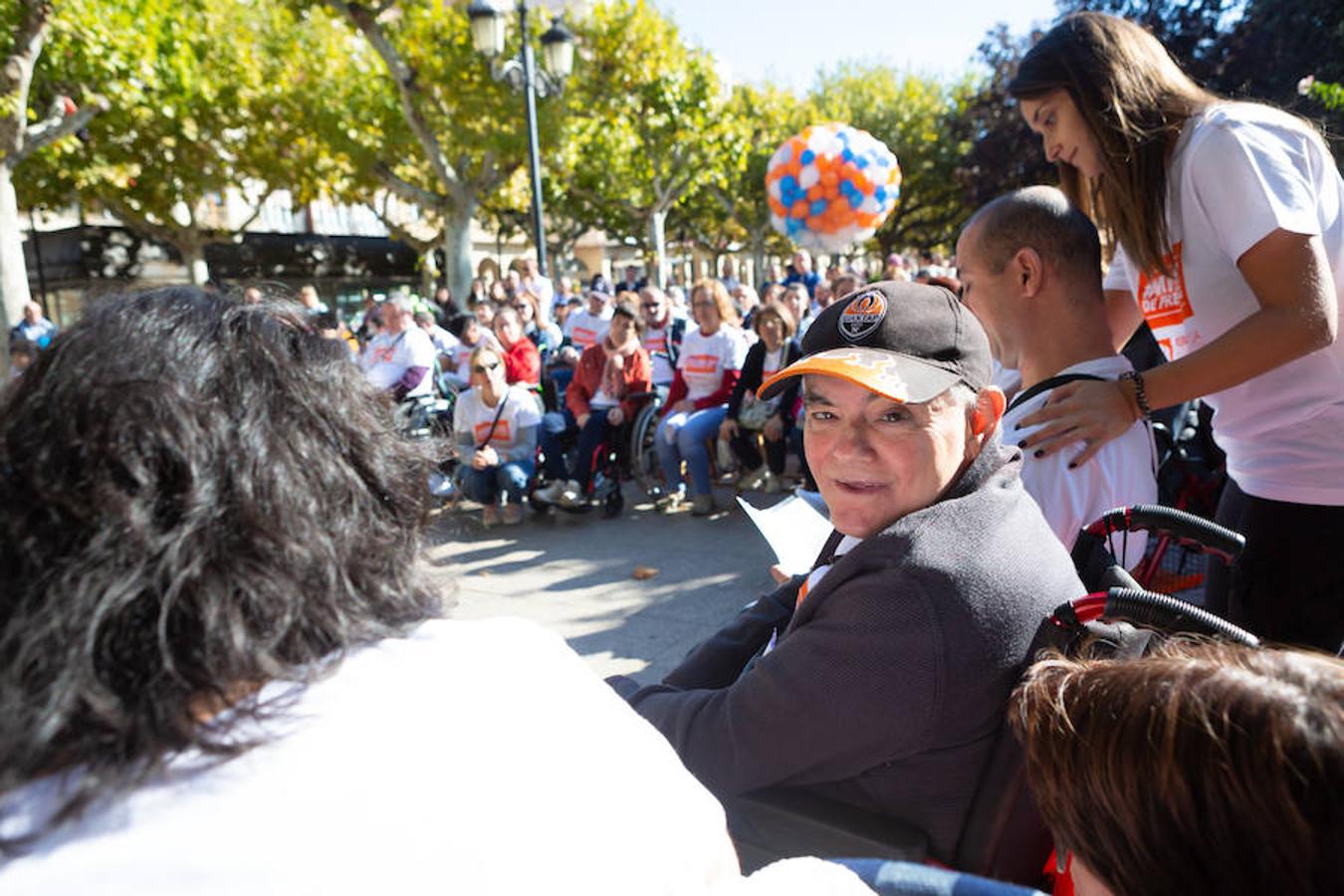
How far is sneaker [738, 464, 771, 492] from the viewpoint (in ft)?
22.9

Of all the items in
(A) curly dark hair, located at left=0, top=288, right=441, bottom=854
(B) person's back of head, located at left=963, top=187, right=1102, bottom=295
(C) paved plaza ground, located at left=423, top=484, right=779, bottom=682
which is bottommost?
(C) paved plaza ground, located at left=423, top=484, right=779, bottom=682

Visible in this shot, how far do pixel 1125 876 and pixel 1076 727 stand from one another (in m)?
0.13

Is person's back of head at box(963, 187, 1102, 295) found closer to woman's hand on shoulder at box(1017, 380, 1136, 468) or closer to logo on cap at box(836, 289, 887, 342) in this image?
woman's hand on shoulder at box(1017, 380, 1136, 468)

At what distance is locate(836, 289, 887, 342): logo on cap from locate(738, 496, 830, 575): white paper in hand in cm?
55

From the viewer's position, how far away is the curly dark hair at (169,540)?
2.08ft

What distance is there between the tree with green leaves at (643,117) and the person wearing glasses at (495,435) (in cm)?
1273

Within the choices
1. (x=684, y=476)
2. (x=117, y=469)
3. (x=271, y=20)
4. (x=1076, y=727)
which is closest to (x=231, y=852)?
(x=117, y=469)

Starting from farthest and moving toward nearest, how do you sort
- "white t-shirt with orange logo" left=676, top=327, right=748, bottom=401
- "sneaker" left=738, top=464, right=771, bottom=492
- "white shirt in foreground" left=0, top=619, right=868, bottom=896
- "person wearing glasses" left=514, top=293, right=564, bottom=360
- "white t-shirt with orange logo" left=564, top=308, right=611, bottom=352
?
"white t-shirt with orange logo" left=564, top=308, right=611, bottom=352
"person wearing glasses" left=514, top=293, right=564, bottom=360
"sneaker" left=738, top=464, right=771, bottom=492
"white t-shirt with orange logo" left=676, top=327, right=748, bottom=401
"white shirt in foreground" left=0, top=619, right=868, bottom=896

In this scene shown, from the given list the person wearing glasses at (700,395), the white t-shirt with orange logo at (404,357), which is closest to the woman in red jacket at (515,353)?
the white t-shirt with orange logo at (404,357)

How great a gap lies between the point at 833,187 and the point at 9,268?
11.5m

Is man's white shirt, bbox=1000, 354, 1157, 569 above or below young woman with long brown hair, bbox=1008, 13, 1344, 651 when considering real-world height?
below

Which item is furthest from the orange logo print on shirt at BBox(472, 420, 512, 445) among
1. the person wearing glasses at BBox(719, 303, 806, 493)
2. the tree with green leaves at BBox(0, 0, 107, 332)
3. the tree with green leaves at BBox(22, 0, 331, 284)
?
the tree with green leaves at BBox(22, 0, 331, 284)

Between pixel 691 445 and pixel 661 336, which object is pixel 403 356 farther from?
pixel 691 445

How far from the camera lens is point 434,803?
69 centimetres
